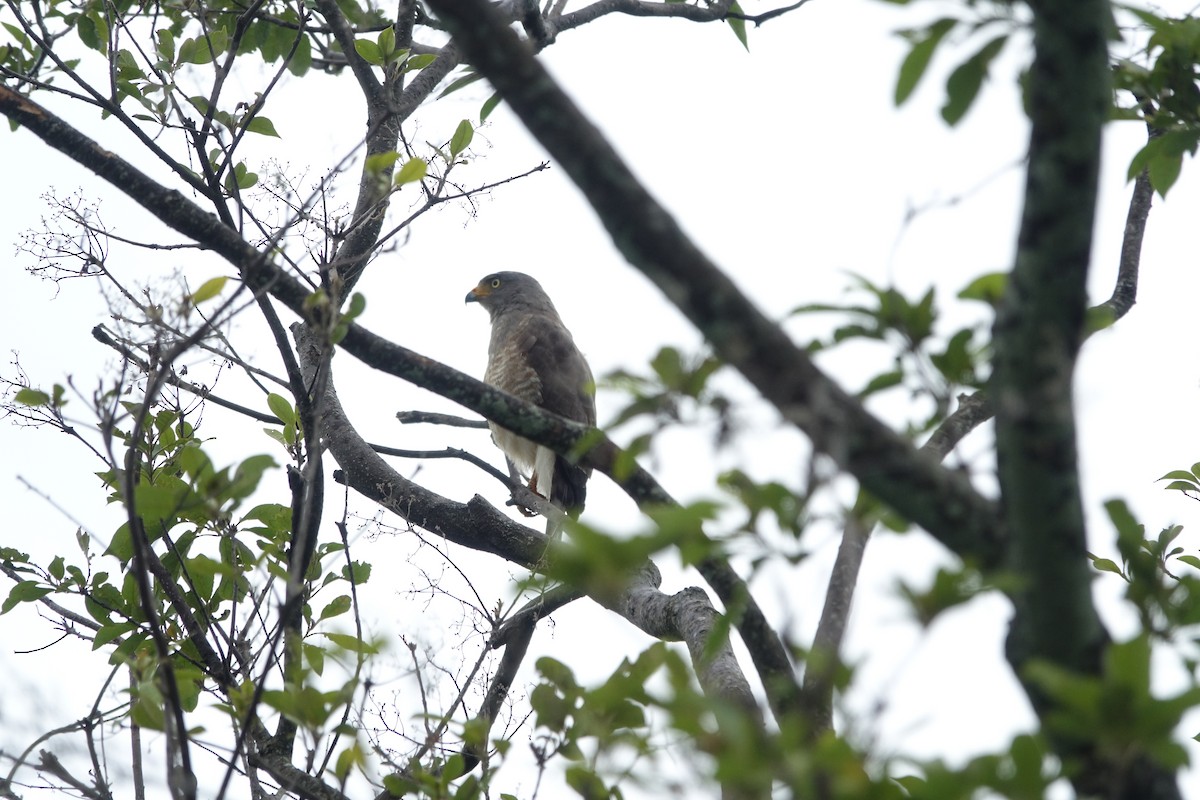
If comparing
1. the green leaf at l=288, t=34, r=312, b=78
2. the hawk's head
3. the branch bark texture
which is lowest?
the branch bark texture

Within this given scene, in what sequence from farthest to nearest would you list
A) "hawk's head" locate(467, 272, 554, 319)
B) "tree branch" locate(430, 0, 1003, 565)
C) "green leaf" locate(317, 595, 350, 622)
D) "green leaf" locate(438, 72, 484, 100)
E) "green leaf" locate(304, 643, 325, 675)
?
1. "hawk's head" locate(467, 272, 554, 319)
2. "green leaf" locate(438, 72, 484, 100)
3. "green leaf" locate(317, 595, 350, 622)
4. "green leaf" locate(304, 643, 325, 675)
5. "tree branch" locate(430, 0, 1003, 565)

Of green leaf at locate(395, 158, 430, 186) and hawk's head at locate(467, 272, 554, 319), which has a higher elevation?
hawk's head at locate(467, 272, 554, 319)

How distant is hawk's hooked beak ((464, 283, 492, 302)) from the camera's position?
9383 millimetres

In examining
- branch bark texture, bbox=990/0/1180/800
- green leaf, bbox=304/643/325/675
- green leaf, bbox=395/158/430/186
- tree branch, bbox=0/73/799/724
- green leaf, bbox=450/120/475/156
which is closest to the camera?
branch bark texture, bbox=990/0/1180/800

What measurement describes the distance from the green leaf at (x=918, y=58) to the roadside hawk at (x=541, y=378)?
5.75 meters

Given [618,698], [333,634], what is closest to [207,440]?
[333,634]

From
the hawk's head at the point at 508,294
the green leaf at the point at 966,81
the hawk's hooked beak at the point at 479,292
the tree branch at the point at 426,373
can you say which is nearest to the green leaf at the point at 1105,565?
the tree branch at the point at 426,373

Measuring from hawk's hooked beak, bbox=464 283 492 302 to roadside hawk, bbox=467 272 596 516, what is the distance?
35 centimetres

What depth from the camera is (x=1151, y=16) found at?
6.29 feet

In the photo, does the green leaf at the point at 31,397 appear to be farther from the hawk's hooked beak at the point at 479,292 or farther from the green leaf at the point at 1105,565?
the hawk's hooked beak at the point at 479,292

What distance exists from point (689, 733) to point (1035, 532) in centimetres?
49

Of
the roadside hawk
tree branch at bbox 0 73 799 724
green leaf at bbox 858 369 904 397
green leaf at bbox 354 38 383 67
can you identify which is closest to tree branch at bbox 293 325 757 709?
green leaf at bbox 354 38 383 67

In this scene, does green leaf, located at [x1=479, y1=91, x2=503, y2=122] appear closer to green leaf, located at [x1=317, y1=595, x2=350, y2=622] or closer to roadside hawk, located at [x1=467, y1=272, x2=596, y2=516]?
green leaf, located at [x1=317, y1=595, x2=350, y2=622]

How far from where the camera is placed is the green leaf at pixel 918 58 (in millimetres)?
1526
